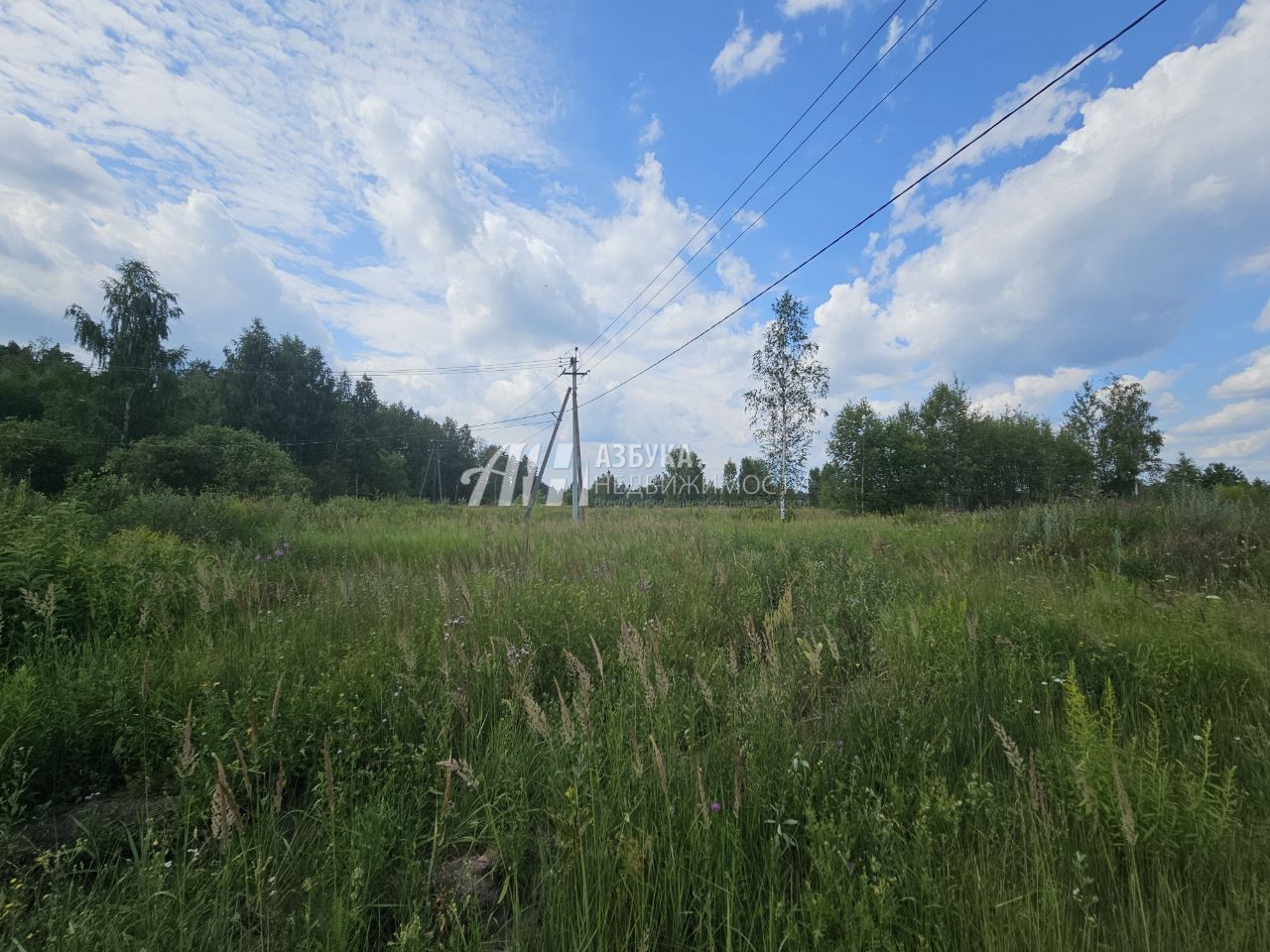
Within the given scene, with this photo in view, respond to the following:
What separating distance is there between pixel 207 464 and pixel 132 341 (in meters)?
8.67

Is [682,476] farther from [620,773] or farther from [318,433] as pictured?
[620,773]

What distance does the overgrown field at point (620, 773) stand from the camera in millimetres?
1435

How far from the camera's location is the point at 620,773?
1925 mm

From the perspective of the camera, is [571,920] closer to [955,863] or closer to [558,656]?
[955,863]

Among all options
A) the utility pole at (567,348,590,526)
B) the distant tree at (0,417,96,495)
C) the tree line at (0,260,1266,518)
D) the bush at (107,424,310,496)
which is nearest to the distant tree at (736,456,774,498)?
the tree line at (0,260,1266,518)

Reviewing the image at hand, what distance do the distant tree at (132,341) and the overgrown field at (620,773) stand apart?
105 feet

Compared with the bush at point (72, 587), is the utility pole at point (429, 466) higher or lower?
higher

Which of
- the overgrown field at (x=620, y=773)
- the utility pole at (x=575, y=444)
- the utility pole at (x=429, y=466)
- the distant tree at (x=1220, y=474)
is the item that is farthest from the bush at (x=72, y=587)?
the utility pole at (x=429, y=466)

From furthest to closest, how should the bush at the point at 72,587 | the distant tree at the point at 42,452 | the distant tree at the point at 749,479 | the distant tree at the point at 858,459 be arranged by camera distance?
1. the distant tree at the point at 749,479
2. the distant tree at the point at 858,459
3. the distant tree at the point at 42,452
4. the bush at the point at 72,587

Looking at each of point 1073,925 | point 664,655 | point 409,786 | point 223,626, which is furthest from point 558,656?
point 1073,925

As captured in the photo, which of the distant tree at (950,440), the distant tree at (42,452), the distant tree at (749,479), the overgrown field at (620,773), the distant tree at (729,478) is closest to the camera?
the overgrown field at (620,773)

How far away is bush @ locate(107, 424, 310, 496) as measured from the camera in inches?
918

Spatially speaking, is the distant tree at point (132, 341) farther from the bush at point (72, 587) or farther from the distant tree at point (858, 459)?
the distant tree at point (858, 459)

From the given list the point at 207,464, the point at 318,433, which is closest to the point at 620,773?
the point at 207,464
